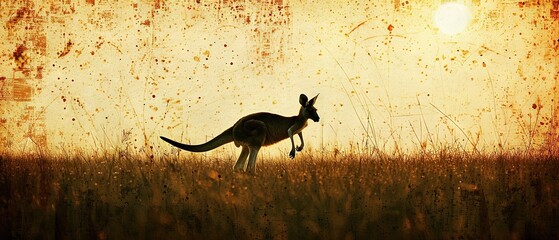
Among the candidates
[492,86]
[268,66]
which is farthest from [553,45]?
[268,66]

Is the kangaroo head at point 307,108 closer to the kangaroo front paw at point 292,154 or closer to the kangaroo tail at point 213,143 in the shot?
the kangaroo front paw at point 292,154

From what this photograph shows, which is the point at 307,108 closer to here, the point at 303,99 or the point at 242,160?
the point at 303,99

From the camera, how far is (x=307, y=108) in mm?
6047

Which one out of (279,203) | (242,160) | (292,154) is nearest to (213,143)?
(242,160)

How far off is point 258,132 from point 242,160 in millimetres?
392

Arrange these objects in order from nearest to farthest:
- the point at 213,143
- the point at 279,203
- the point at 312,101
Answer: the point at 279,203 < the point at 312,101 < the point at 213,143

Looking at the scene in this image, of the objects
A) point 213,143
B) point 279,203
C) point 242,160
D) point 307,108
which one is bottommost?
point 279,203

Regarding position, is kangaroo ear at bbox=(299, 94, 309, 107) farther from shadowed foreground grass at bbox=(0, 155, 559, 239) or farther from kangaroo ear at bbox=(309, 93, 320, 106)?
shadowed foreground grass at bbox=(0, 155, 559, 239)

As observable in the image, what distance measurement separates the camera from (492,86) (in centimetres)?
680

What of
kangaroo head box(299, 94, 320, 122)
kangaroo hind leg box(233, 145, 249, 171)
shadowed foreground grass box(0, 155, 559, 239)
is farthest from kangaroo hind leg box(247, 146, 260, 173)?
kangaroo head box(299, 94, 320, 122)

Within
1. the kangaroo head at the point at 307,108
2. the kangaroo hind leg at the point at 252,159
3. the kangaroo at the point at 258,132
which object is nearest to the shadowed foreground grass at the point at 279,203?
the kangaroo hind leg at the point at 252,159

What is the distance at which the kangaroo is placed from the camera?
5.96 m

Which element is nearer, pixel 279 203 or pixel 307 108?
pixel 279 203

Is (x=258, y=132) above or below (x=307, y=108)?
below
